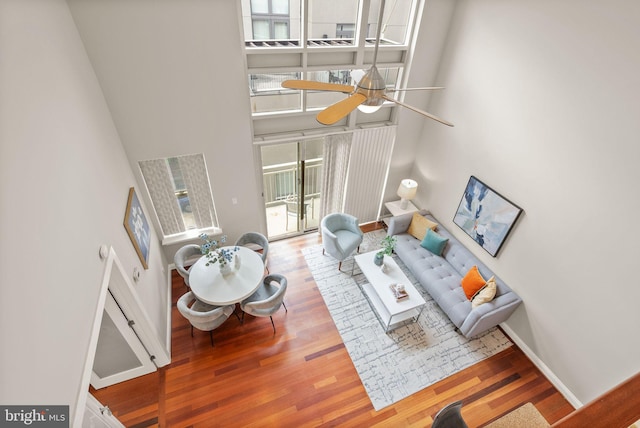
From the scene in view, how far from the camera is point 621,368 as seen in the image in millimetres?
3191

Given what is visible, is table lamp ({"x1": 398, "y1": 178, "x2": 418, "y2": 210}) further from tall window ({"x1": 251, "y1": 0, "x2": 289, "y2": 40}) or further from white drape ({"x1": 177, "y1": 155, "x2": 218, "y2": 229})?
white drape ({"x1": 177, "y1": 155, "x2": 218, "y2": 229})

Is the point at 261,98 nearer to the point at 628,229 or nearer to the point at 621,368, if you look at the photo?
the point at 628,229

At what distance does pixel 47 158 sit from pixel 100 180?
0.90 m

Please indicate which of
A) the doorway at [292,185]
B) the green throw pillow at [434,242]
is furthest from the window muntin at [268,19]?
the green throw pillow at [434,242]

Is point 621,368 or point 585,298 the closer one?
point 621,368

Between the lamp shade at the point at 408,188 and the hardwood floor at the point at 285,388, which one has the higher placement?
the lamp shade at the point at 408,188

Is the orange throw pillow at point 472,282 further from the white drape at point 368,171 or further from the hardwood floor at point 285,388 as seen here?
the white drape at point 368,171

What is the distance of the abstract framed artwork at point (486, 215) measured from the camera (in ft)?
13.5

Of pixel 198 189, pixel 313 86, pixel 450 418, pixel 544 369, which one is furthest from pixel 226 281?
pixel 544 369

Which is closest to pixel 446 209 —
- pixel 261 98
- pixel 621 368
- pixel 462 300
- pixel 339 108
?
pixel 462 300

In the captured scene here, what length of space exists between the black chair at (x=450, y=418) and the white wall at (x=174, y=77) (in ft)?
12.6

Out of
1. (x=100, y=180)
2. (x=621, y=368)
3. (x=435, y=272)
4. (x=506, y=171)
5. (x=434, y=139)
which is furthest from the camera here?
(x=434, y=139)

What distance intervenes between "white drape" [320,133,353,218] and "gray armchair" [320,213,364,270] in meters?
0.44

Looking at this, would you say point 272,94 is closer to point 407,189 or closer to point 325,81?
point 325,81
